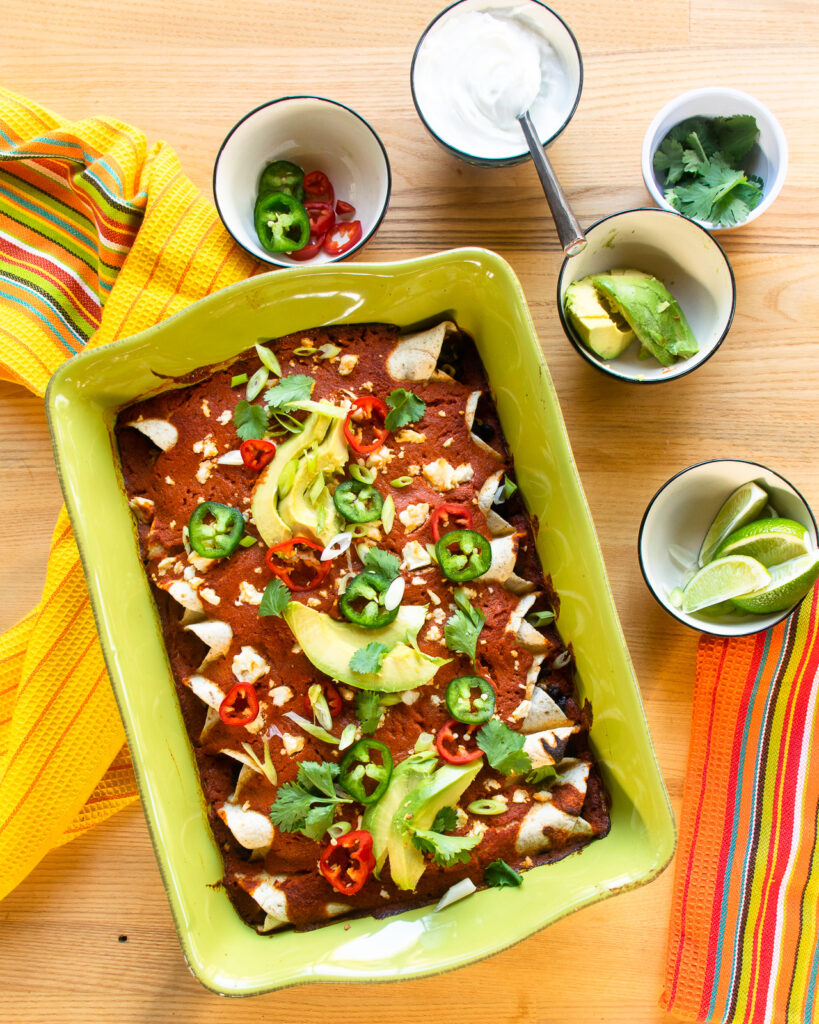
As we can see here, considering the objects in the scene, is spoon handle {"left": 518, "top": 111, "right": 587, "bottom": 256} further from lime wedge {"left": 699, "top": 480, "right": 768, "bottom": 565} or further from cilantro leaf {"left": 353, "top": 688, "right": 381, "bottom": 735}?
cilantro leaf {"left": 353, "top": 688, "right": 381, "bottom": 735}

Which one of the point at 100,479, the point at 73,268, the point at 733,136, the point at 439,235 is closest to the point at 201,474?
the point at 100,479

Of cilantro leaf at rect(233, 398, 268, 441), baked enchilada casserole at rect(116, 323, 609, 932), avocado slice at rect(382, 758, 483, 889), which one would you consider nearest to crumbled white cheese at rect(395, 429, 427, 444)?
baked enchilada casserole at rect(116, 323, 609, 932)

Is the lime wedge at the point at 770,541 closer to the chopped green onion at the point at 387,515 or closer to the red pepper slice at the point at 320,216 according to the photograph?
the chopped green onion at the point at 387,515

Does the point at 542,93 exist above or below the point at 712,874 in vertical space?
above

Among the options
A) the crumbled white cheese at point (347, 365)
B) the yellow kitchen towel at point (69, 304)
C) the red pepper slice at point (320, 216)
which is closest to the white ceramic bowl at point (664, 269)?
the crumbled white cheese at point (347, 365)

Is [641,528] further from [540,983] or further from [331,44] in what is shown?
[331,44]

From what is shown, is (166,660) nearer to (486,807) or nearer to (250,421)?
(250,421)
